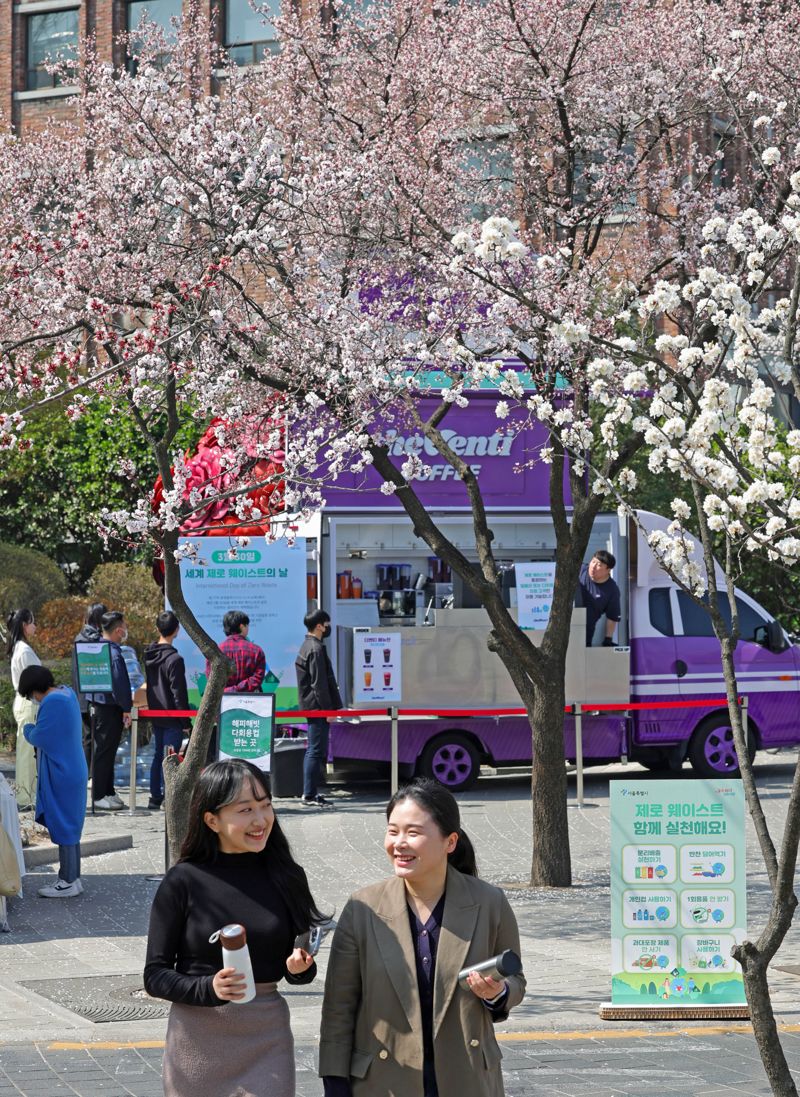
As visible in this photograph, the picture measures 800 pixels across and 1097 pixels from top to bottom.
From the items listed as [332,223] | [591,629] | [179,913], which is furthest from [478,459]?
[179,913]

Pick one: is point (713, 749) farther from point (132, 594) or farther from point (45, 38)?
point (45, 38)

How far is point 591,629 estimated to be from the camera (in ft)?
57.1

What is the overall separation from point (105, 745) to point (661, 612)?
19.9 feet

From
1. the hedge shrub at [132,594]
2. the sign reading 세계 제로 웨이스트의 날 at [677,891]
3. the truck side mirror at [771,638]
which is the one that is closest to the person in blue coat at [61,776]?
the sign reading 세계 제로 웨이스트의 날 at [677,891]

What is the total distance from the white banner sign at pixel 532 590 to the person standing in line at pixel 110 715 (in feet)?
13.4

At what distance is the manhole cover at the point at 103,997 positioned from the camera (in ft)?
28.3

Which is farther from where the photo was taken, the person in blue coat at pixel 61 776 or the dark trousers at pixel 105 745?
the dark trousers at pixel 105 745

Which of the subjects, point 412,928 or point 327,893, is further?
point 327,893

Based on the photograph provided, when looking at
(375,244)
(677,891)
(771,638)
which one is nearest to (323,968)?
(677,891)

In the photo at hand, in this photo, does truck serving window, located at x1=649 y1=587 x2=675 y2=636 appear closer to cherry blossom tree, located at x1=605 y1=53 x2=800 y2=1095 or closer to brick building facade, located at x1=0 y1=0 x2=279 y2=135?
cherry blossom tree, located at x1=605 y1=53 x2=800 y2=1095

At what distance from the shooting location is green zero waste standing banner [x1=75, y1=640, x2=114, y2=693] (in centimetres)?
1598

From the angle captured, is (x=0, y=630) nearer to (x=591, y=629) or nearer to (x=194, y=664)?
(x=194, y=664)

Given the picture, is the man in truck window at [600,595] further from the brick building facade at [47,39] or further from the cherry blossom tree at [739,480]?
the brick building facade at [47,39]

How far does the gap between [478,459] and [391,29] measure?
4586 millimetres
